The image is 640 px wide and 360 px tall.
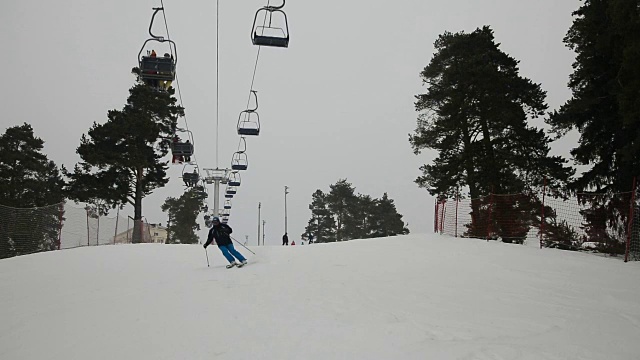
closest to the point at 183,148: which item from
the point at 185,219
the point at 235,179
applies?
the point at 235,179

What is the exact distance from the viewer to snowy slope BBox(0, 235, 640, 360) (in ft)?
14.8

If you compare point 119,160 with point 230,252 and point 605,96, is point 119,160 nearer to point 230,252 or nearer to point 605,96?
point 230,252

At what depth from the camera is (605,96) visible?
15.8 meters

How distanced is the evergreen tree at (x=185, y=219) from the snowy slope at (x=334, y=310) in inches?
2081

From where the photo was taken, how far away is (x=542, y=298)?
6.74 m

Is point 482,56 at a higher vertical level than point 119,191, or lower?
higher

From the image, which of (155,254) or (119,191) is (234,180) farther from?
(155,254)

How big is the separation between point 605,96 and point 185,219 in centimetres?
6056

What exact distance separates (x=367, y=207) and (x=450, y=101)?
46639 mm

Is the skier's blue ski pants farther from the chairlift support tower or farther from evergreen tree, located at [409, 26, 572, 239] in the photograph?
the chairlift support tower

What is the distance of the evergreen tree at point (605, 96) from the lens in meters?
13.1

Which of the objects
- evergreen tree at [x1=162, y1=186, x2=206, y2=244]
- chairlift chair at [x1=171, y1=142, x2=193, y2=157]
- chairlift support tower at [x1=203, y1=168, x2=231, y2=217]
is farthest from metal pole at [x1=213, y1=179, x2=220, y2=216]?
evergreen tree at [x1=162, y1=186, x2=206, y2=244]

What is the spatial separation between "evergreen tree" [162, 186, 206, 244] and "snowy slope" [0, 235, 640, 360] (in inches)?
2081

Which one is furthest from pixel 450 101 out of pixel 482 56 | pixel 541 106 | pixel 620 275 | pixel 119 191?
pixel 119 191
